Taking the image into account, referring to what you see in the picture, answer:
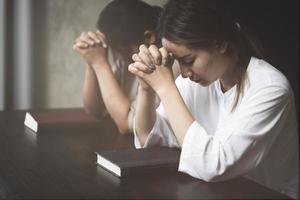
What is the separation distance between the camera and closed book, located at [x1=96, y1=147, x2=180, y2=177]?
3.52 ft

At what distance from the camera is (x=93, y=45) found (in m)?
1.69

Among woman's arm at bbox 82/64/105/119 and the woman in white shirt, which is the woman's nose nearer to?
the woman in white shirt

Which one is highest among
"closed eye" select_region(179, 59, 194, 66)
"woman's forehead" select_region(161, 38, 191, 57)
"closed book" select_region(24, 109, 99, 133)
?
"woman's forehead" select_region(161, 38, 191, 57)

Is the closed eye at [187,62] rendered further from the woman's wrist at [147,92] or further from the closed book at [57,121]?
the closed book at [57,121]

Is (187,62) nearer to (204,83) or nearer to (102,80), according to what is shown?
(204,83)

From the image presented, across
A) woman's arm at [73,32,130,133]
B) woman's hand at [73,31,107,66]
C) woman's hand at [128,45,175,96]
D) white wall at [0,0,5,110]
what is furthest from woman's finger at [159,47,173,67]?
white wall at [0,0,5,110]

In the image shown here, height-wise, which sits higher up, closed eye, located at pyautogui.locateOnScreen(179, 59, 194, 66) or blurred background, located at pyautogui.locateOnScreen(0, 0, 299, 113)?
closed eye, located at pyautogui.locateOnScreen(179, 59, 194, 66)

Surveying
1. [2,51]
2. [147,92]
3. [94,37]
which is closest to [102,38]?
[94,37]

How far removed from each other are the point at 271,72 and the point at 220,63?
14 centimetres

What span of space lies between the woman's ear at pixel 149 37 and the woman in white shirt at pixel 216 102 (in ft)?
0.60

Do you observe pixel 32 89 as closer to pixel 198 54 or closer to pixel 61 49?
pixel 61 49

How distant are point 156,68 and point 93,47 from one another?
0.56 metres

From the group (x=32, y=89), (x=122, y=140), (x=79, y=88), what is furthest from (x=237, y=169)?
(x=32, y=89)

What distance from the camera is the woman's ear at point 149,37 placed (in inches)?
57.1
